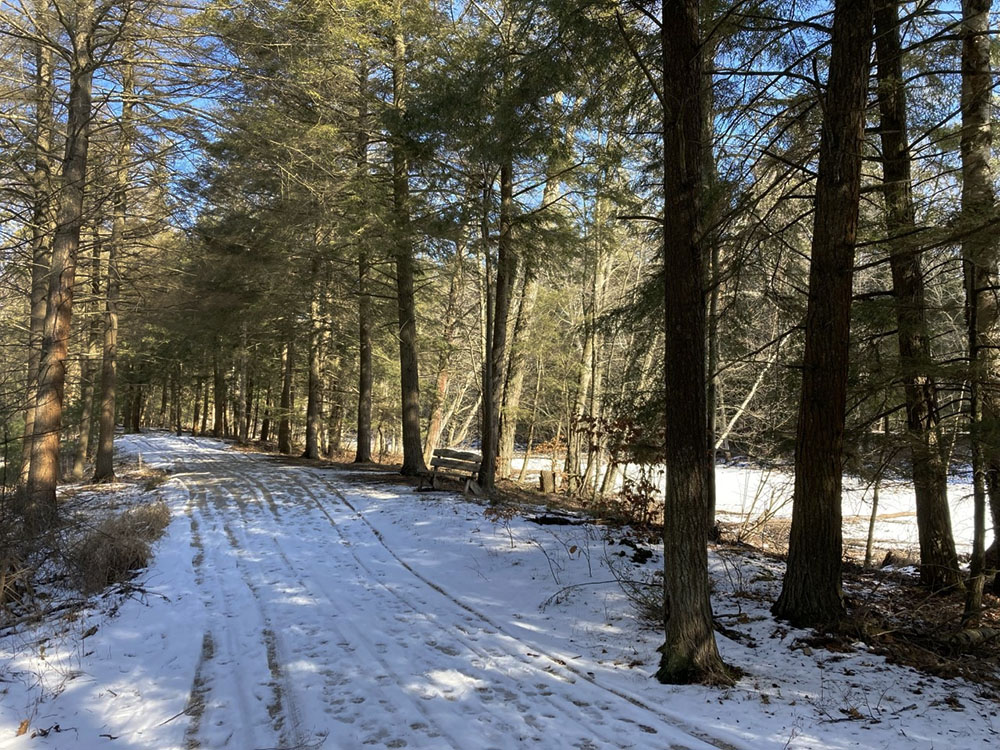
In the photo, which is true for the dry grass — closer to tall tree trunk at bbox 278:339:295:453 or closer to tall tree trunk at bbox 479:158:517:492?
tall tree trunk at bbox 479:158:517:492

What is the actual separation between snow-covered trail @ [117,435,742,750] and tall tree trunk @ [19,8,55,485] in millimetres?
4762

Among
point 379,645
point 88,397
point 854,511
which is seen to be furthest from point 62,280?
point 854,511

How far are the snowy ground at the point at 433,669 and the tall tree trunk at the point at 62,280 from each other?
9.59 ft

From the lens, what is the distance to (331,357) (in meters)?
21.7

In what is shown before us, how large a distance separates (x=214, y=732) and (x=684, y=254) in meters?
4.53

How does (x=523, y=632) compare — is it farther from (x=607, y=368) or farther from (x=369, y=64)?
(x=607, y=368)

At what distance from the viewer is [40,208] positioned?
969cm

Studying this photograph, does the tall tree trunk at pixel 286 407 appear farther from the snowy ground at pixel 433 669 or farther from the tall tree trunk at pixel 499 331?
the snowy ground at pixel 433 669

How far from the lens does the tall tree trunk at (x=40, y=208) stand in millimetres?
8883

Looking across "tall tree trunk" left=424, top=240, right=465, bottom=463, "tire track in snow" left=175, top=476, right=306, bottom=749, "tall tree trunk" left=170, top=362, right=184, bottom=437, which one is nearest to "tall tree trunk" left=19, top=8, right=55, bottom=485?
"tire track in snow" left=175, top=476, right=306, bottom=749

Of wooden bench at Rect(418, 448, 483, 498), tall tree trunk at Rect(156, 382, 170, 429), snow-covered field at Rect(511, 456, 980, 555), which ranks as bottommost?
snow-covered field at Rect(511, 456, 980, 555)

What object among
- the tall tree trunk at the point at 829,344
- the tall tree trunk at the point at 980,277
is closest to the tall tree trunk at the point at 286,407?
the tall tree trunk at the point at 829,344

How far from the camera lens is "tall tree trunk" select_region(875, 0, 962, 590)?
17.7ft

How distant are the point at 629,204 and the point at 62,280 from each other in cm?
889
